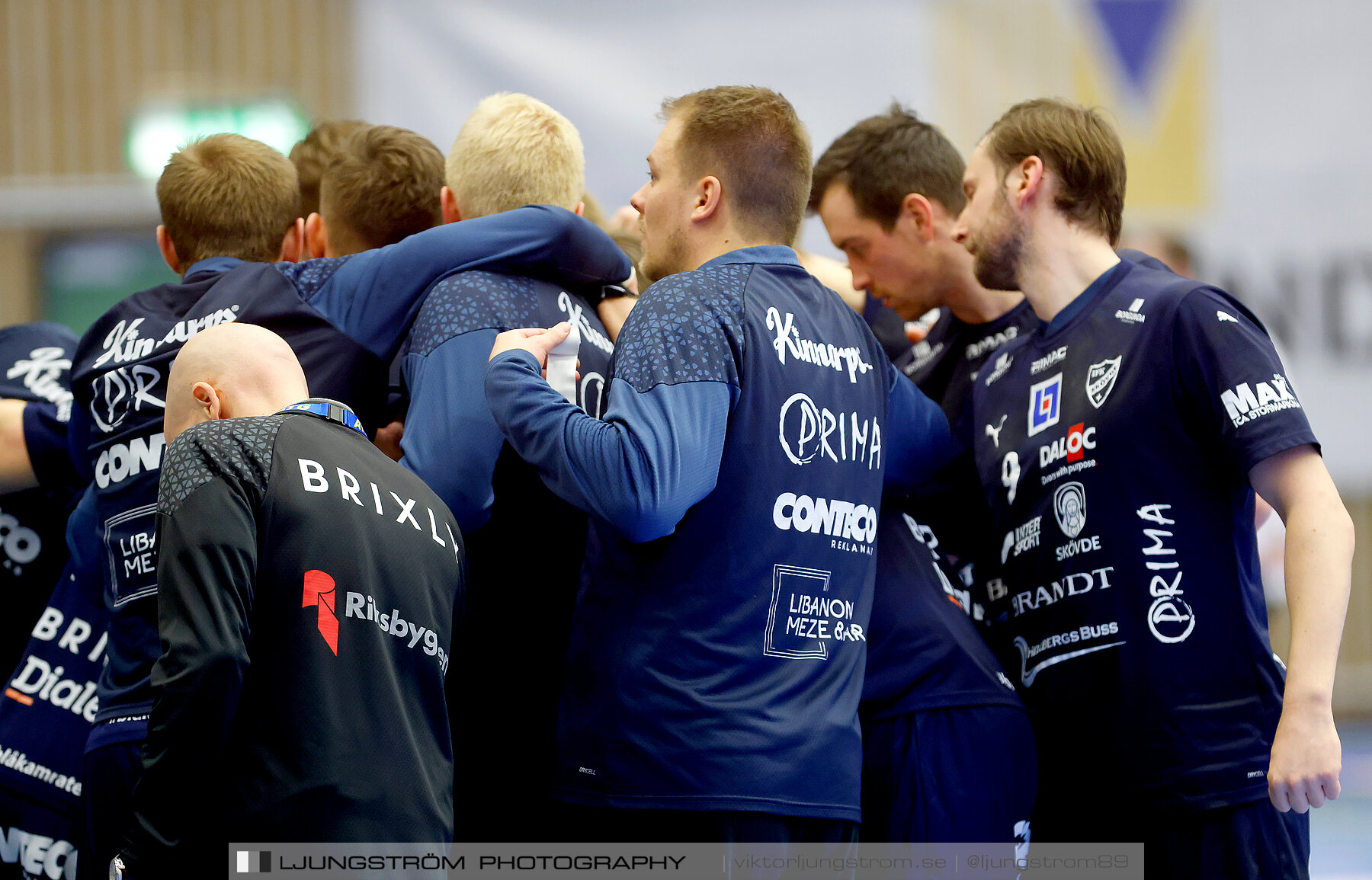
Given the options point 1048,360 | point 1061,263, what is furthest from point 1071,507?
point 1061,263

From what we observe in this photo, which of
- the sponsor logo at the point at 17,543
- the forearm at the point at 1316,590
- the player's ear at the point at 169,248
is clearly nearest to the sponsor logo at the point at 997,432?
the forearm at the point at 1316,590

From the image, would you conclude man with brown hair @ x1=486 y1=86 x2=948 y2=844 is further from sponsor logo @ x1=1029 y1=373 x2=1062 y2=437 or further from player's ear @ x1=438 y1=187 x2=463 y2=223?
player's ear @ x1=438 y1=187 x2=463 y2=223

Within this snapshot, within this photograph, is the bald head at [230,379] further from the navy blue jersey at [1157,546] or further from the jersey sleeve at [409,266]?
the navy blue jersey at [1157,546]

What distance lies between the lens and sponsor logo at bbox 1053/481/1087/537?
9.41 ft

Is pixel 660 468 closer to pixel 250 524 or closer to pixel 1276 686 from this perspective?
pixel 250 524

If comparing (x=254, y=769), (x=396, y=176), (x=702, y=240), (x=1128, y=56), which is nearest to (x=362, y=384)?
(x=396, y=176)

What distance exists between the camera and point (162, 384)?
279cm

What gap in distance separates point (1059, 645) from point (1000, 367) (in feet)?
2.46

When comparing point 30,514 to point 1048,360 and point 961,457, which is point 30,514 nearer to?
point 961,457

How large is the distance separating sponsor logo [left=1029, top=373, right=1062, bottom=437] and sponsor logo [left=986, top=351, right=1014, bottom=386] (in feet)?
0.56

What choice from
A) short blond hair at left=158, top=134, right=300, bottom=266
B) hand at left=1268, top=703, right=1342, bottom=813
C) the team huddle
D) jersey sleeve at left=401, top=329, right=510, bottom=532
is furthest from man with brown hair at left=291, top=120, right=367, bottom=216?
hand at left=1268, top=703, right=1342, bottom=813

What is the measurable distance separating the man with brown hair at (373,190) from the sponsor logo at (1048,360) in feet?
5.23

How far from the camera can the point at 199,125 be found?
8.06m

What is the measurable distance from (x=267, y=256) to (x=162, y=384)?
1.66 feet
